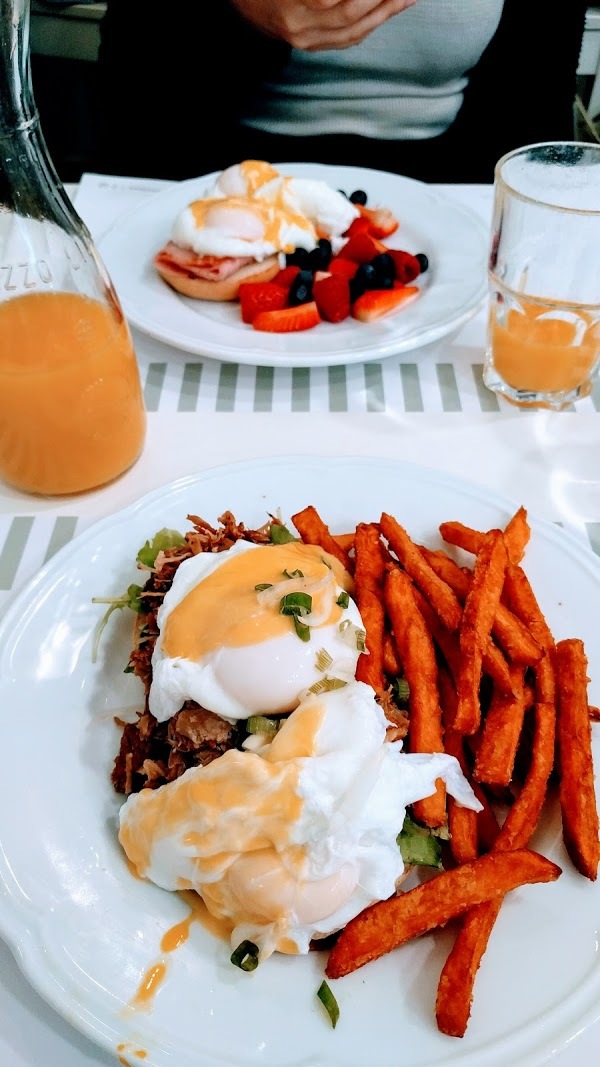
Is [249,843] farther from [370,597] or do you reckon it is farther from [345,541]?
[345,541]

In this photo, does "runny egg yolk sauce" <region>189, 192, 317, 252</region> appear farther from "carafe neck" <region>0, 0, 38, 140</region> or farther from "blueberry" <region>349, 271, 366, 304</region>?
"carafe neck" <region>0, 0, 38, 140</region>

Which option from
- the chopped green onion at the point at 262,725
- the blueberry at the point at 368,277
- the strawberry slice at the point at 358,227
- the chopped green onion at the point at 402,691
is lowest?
the chopped green onion at the point at 402,691

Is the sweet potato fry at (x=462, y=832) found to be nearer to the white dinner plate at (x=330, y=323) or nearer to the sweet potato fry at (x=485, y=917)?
the sweet potato fry at (x=485, y=917)

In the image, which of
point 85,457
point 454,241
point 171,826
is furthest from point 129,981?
point 454,241

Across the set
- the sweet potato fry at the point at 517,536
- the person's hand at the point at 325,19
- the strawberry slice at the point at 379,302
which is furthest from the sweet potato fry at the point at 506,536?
the person's hand at the point at 325,19

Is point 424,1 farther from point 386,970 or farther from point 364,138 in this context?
point 386,970

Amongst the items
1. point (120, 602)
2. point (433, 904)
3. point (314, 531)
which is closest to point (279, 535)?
point (314, 531)
